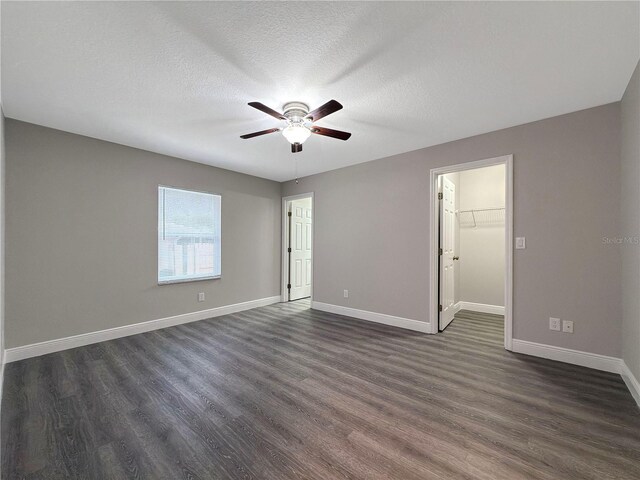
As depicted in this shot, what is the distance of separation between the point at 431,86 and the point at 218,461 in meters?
3.00

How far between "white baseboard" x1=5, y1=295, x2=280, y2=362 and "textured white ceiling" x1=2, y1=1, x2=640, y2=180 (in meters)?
2.38

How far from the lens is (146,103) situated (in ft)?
8.09

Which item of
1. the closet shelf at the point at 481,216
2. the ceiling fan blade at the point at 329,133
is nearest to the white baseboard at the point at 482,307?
the closet shelf at the point at 481,216

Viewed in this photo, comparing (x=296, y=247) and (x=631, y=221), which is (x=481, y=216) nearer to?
(x=631, y=221)

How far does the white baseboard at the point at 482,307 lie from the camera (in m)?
4.57

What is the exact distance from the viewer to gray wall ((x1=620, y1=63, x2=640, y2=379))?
6.65 ft

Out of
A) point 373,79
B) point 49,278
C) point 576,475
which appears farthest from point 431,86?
point 49,278

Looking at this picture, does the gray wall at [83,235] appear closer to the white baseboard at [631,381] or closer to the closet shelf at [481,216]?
the closet shelf at [481,216]

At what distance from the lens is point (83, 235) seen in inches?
126

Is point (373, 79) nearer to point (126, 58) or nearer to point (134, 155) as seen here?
point (126, 58)

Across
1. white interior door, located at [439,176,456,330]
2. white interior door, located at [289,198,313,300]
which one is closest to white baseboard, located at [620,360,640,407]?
white interior door, located at [439,176,456,330]

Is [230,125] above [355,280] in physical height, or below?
above

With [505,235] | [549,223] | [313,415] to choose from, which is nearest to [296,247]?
[505,235]

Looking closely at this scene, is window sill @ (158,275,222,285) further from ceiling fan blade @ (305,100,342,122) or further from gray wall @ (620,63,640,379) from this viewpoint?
gray wall @ (620,63,640,379)
